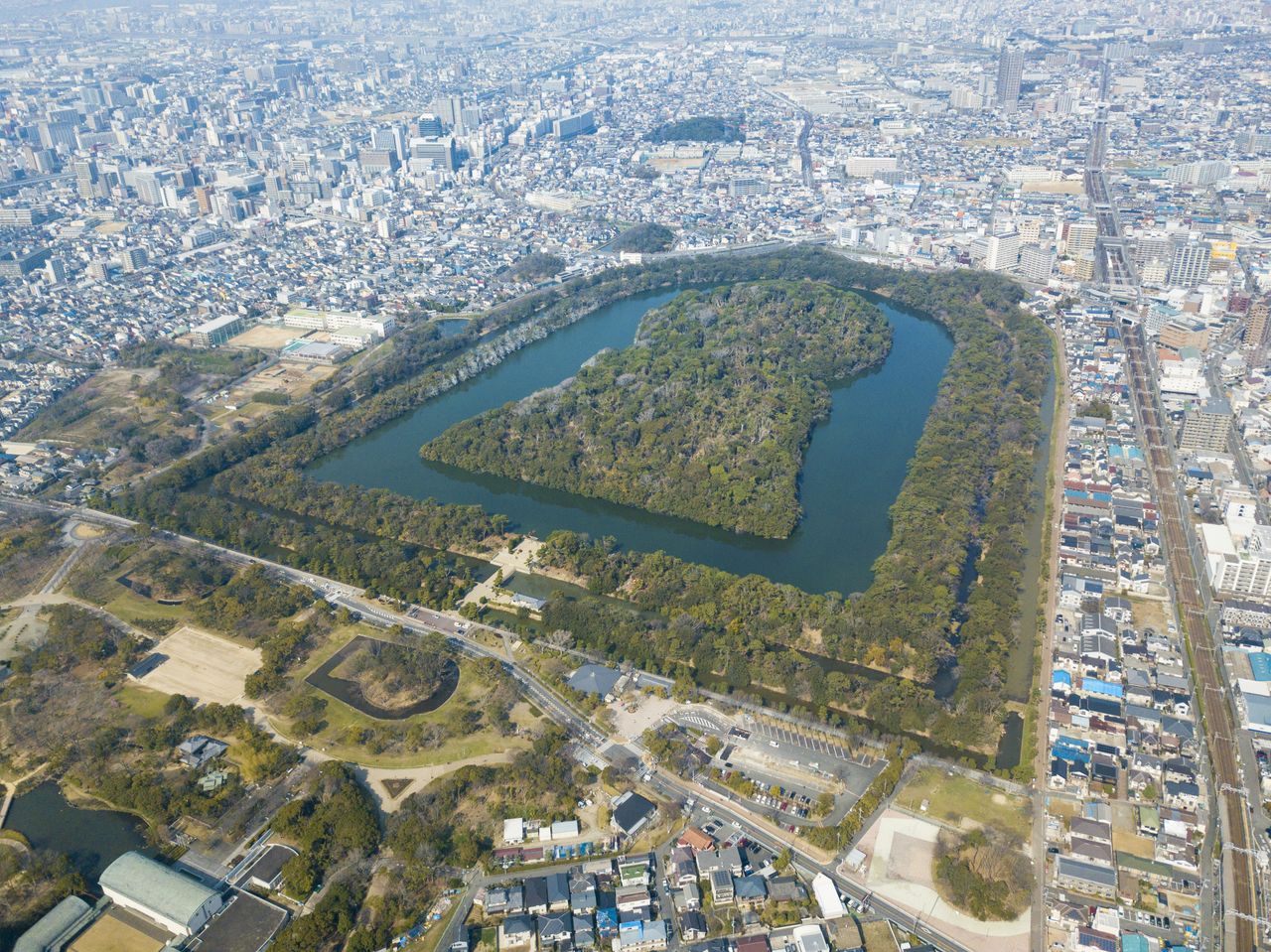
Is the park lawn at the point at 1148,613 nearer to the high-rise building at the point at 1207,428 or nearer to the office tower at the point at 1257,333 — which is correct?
the high-rise building at the point at 1207,428

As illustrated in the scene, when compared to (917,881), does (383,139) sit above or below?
above

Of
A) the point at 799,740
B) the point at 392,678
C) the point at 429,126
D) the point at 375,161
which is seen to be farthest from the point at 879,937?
the point at 429,126

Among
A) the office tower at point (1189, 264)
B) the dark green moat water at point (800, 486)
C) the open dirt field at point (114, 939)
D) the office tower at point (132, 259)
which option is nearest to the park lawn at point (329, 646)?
the open dirt field at point (114, 939)

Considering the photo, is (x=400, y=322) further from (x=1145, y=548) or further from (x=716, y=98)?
(x=716, y=98)

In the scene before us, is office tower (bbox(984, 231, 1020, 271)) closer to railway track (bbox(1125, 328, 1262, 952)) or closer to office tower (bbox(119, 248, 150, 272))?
railway track (bbox(1125, 328, 1262, 952))

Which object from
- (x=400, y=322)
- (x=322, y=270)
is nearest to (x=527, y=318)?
(x=400, y=322)

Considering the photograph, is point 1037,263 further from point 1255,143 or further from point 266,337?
point 266,337
